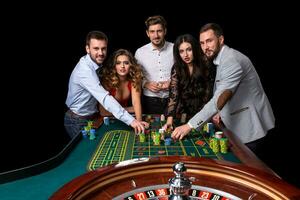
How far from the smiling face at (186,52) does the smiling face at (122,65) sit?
0.61 m

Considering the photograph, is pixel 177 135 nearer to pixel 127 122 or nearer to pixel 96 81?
pixel 127 122

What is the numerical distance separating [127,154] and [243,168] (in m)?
0.96

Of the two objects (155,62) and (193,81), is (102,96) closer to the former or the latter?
(193,81)

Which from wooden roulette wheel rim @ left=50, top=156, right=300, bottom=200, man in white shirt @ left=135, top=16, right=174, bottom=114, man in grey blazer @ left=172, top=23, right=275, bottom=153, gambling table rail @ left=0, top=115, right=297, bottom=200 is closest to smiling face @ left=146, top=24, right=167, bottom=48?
man in white shirt @ left=135, top=16, right=174, bottom=114

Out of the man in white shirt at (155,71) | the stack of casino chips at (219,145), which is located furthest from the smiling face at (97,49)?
the stack of casino chips at (219,145)

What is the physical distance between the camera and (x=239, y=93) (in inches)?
128

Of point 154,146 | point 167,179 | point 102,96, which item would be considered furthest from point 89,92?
point 167,179

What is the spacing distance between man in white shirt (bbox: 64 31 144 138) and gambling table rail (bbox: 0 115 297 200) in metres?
0.26

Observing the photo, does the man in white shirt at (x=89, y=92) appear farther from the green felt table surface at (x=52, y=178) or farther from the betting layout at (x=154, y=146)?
the green felt table surface at (x=52, y=178)

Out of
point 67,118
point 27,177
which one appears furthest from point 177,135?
point 67,118

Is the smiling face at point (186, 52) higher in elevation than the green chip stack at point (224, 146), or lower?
higher

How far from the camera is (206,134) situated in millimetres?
2730

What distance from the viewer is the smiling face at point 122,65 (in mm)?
3539

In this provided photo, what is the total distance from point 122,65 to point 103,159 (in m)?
1.67
